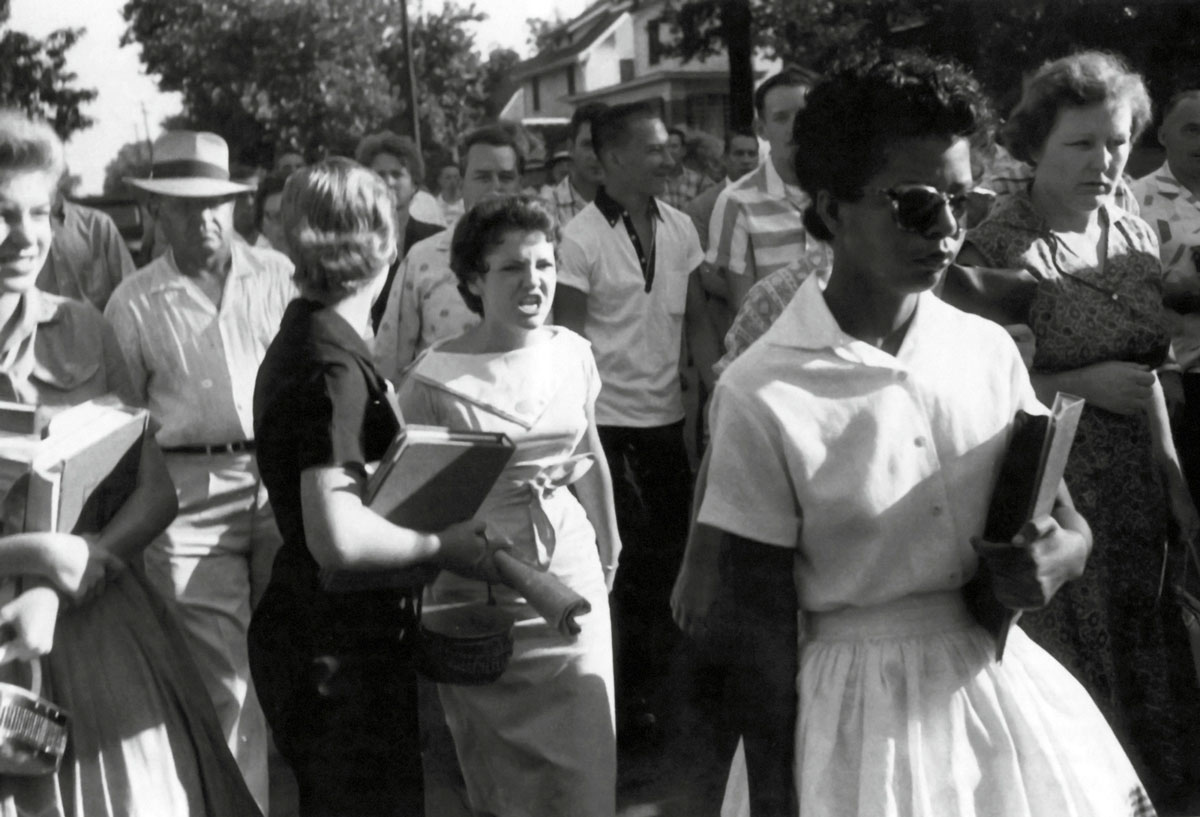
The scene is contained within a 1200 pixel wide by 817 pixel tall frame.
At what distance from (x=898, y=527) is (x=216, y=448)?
10.2ft

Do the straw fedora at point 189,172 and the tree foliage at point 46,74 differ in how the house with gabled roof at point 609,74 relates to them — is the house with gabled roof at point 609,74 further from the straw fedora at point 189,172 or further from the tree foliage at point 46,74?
the straw fedora at point 189,172

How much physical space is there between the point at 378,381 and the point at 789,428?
42.8 inches

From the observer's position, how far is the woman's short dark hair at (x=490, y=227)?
15.2 ft

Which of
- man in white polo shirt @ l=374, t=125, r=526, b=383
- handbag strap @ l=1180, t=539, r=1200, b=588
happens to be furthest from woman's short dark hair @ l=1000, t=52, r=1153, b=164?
man in white polo shirt @ l=374, t=125, r=526, b=383

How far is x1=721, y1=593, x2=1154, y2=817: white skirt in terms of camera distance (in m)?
2.55

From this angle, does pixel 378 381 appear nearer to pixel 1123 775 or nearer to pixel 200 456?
pixel 1123 775

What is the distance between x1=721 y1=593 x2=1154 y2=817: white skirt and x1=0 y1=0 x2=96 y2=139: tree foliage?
690 inches

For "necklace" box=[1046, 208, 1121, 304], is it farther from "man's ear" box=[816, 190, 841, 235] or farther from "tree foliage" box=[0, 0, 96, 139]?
"tree foliage" box=[0, 0, 96, 139]

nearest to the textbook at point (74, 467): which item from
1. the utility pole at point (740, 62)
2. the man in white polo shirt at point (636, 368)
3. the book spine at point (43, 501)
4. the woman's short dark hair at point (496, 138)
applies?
the book spine at point (43, 501)

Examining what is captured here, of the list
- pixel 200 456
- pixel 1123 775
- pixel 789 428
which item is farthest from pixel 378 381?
pixel 200 456

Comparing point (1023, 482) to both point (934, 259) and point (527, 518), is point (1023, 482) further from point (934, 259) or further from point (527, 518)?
point (527, 518)

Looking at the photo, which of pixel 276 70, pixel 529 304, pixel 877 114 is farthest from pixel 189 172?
pixel 276 70

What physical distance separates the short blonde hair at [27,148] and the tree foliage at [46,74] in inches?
633

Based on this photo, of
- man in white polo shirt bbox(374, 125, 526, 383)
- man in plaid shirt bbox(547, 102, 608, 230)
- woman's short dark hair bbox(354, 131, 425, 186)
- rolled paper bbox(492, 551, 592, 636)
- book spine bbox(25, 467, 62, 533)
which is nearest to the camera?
book spine bbox(25, 467, 62, 533)
